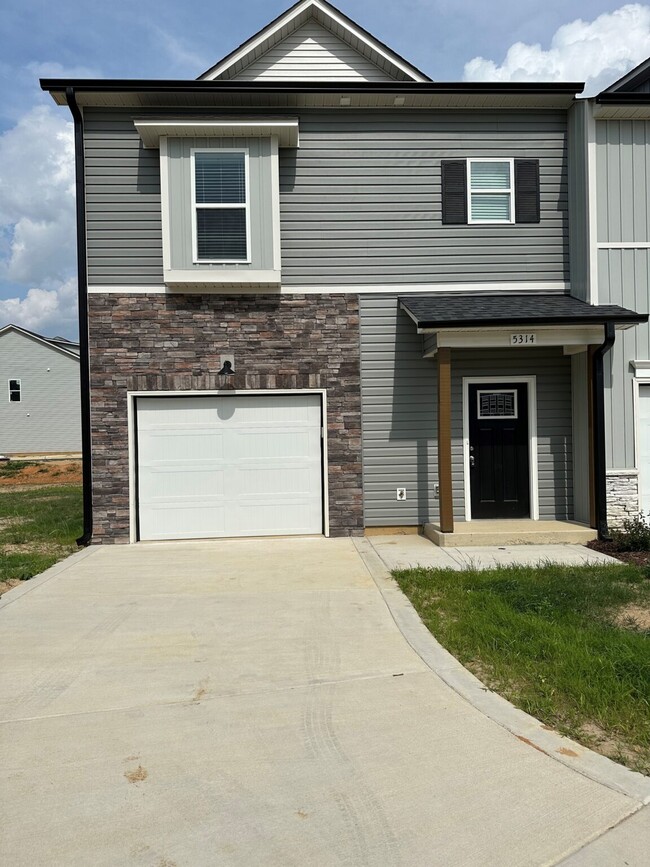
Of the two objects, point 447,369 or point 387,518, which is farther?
point 387,518

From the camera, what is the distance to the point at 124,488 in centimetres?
936

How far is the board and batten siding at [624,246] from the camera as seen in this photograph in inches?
363

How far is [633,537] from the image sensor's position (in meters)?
8.20

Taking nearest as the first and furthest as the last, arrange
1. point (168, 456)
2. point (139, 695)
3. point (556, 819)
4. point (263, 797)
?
point (556, 819) → point (263, 797) → point (139, 695) → point (168, 456)

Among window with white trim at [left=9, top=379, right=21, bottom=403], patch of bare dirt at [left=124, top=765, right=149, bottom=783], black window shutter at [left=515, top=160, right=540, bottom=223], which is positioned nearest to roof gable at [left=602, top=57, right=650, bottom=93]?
black window shutter at [left=515, top=160, right=540, bottom=223]

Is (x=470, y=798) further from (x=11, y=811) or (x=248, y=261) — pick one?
(x=248, y=261)

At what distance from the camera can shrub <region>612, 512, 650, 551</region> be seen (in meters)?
8.13

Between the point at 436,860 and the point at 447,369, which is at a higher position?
the point at 447,369

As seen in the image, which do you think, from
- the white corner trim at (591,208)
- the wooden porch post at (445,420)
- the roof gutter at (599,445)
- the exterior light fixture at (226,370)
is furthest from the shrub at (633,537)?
the exterior light fixture at (226,370)

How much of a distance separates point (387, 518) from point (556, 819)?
22.8 feet

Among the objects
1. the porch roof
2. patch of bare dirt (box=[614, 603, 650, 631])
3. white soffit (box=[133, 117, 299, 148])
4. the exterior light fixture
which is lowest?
patch of bare dirt (box=[614, 603, 650, 631])

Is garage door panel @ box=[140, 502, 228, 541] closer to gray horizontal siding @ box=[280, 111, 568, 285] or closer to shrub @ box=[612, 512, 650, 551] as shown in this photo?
gray horizontal siding @ box=[280, 111, 568, 285]

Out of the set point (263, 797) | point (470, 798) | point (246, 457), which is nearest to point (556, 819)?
point (470, 798)

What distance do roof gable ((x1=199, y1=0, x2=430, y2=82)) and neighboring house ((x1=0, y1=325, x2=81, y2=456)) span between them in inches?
1110
